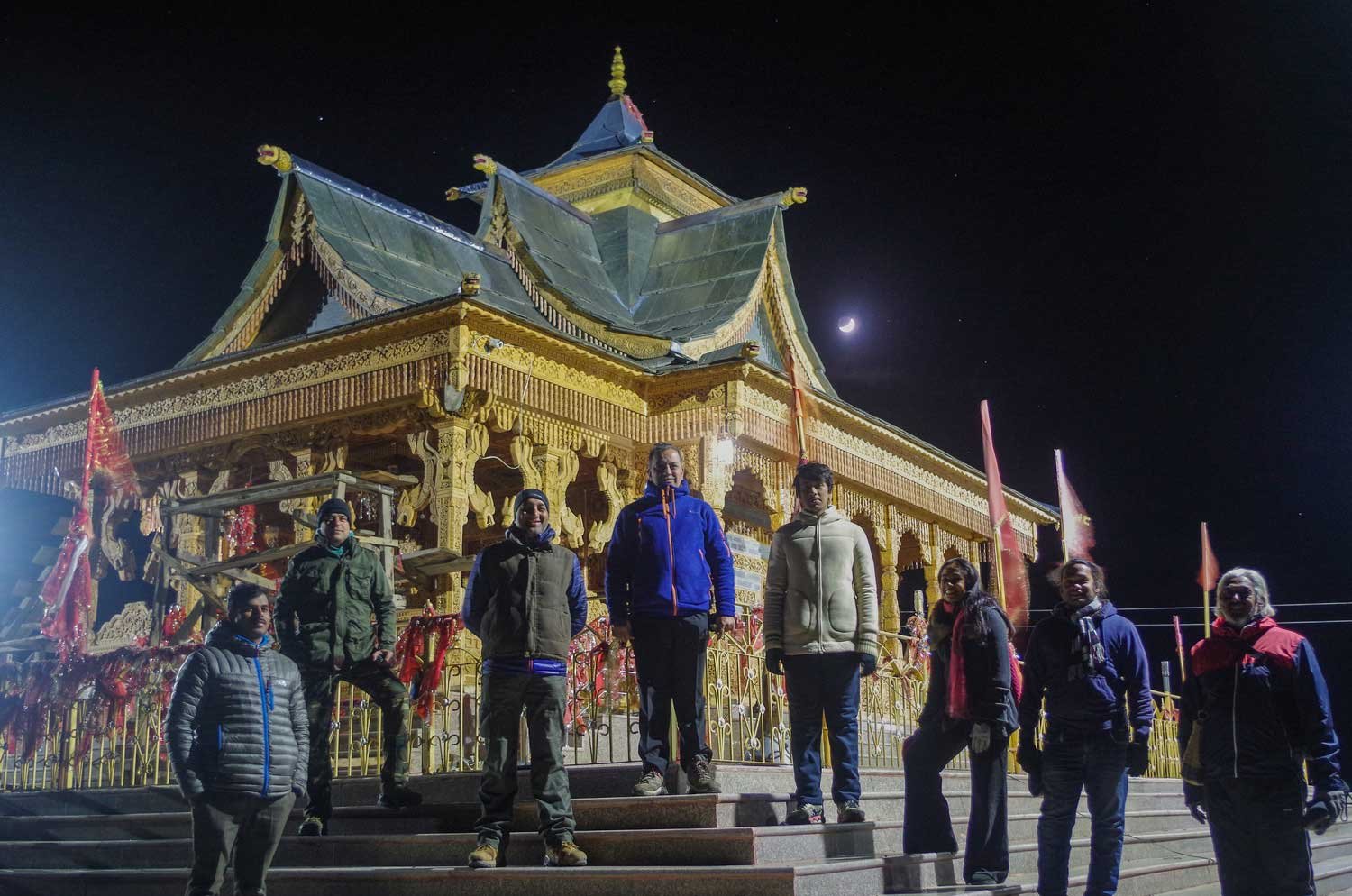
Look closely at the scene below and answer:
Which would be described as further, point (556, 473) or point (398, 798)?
point (556, 473)

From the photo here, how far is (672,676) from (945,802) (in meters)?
1.60

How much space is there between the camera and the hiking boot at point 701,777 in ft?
22.5

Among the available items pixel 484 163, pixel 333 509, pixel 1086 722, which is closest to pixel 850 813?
pixel 1086 722

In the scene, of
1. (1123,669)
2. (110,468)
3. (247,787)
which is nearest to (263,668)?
(247,787)

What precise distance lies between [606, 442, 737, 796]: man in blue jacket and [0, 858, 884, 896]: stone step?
2.76 ft

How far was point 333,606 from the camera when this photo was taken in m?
7.55

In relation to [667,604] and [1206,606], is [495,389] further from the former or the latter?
[1206,606]

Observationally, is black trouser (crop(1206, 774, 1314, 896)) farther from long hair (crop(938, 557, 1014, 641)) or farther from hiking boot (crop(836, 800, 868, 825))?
hiking boot (crop(836, 800, 868, 825))

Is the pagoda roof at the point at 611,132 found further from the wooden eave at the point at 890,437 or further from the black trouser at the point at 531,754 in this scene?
the black trouser at the point at 531,754

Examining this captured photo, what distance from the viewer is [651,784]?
699 cm

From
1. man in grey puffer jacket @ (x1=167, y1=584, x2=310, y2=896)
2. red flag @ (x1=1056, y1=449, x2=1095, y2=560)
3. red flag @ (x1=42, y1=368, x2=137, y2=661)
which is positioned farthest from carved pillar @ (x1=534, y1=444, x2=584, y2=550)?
man in grey puffer jacket @ (x1=167, y1=584, x2=310, y2=896)

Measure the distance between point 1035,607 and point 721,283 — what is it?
13255 mm

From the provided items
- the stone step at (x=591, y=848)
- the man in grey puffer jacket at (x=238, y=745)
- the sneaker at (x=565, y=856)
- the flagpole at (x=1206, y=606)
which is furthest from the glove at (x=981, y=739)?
the flagpole at (x=1206, y=606)

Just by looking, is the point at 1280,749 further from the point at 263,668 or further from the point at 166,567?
the point at 166,567
